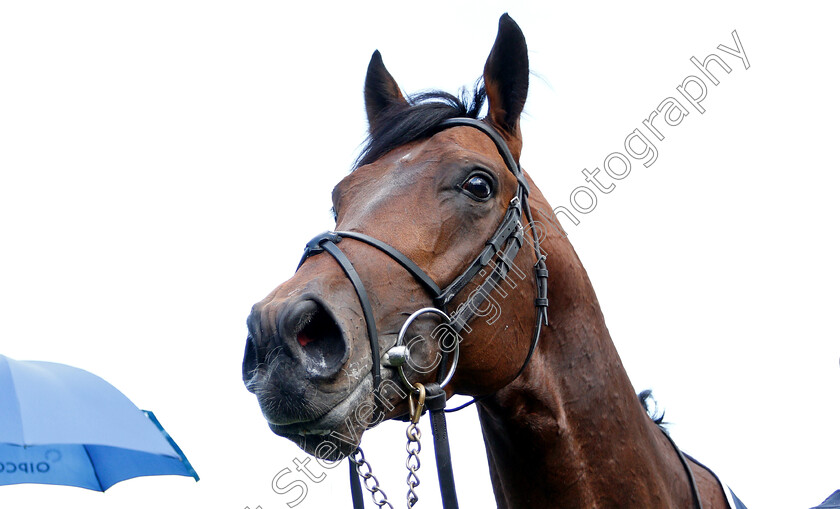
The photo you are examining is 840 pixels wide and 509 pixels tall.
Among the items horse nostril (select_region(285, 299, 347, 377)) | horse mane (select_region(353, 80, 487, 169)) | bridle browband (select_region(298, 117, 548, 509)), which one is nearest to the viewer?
horse nostril (select_region(285, 299, 347, 377))

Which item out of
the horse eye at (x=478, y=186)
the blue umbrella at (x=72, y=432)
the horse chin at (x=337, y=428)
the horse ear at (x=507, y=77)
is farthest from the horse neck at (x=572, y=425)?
the blue umbrella at (x=72, y=432)

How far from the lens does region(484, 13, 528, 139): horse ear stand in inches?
142

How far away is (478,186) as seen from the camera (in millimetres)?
3195

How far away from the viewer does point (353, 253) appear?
2771 millimetres

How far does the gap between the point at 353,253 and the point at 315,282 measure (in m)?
0.27

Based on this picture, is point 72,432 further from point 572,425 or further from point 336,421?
point 572,425

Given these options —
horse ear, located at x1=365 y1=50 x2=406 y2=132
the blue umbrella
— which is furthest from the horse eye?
the blue umbrella

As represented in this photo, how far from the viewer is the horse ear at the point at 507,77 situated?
3.61 m

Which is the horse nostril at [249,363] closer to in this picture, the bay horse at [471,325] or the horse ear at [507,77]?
the bay horse at [471,325]

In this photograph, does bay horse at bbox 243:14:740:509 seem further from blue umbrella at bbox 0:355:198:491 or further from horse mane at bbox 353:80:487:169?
blue umbrella at bbox 0:355:198:491

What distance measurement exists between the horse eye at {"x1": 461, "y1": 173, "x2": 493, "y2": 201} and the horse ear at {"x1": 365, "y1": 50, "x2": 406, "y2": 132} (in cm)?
140

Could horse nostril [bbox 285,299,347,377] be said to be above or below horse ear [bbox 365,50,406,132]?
below

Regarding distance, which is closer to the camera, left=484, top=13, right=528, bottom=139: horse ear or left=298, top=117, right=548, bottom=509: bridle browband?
left=298, top=117, right=548, bottom=509: bridle browband

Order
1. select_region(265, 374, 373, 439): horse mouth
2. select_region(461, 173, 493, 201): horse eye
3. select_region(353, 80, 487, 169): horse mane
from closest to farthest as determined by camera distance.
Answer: select_region(265, 374, 373, 439): horse mouth, select_region(461, 173, 493, 201): horse eye, select_region(353, 80, 487, 169): horse mane
